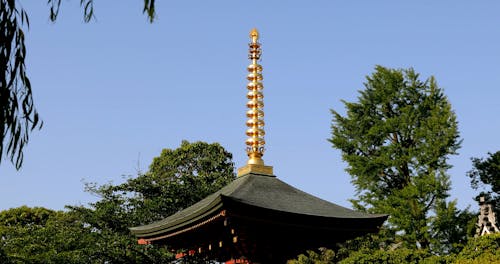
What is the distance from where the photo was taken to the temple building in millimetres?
13125

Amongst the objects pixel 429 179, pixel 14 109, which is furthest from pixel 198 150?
pixel 14 109

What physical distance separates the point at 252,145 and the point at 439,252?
15218 millimetres

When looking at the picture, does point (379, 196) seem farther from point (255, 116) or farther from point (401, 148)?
point (255, 116)

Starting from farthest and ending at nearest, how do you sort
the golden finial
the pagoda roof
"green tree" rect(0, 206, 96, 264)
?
"green tree" rect(0, 206, 96, 264) → the golden finial → the pagoda roof

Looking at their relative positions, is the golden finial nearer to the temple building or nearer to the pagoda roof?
the temple building

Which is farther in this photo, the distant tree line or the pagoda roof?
the distant tree line

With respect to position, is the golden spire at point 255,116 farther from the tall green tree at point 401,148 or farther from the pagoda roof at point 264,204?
the tall green tree at point 401,148

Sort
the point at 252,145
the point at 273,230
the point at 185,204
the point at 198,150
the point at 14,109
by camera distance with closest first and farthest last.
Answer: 1. the point at 14,109
2. the point at 273,230
3. the point at 252,145
4. the point at 185,204
5. the point at 198,150

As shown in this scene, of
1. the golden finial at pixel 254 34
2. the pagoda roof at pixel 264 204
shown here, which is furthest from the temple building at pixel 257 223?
the golden finial at pixel 254 34

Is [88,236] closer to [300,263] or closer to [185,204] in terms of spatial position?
[185,204]

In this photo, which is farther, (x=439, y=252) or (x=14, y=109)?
(x=439, y=252)

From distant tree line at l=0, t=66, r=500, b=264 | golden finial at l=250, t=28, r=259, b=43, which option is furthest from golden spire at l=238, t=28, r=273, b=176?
distant tree line at l=0, t=66, r=500, b=264

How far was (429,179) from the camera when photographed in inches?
1111

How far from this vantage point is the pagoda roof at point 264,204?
43.0ft
